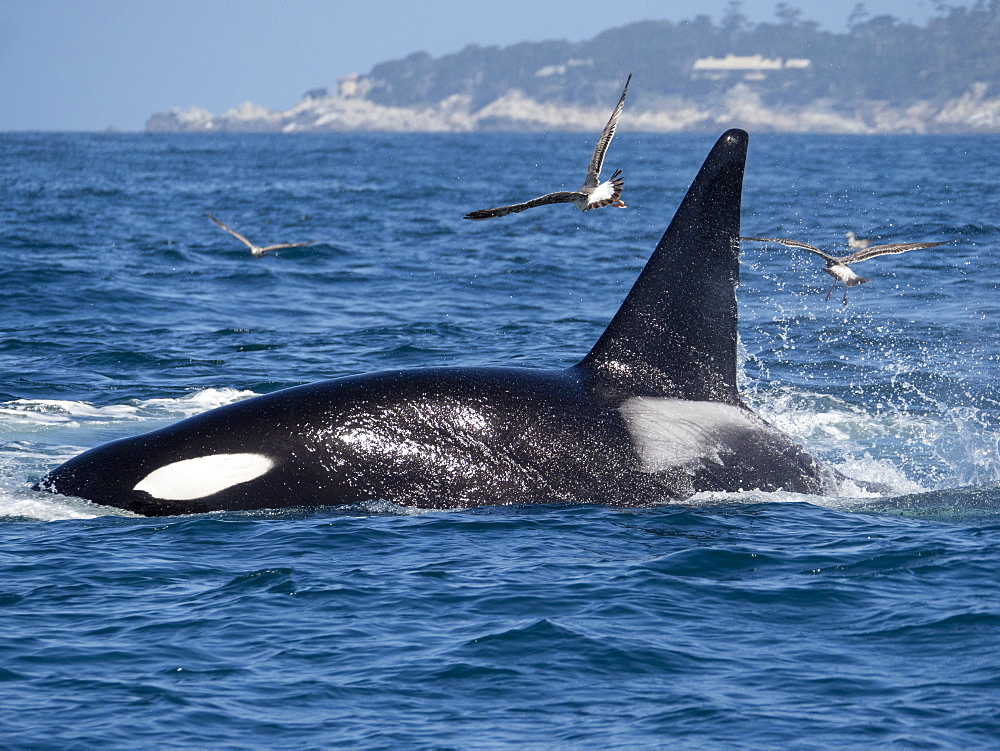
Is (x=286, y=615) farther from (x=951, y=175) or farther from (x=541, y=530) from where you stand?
(x=951, y=175)

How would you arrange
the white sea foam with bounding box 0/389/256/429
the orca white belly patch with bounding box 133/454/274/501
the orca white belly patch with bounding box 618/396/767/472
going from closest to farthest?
the orca white belly patch with bounding box 133/454/274/501 < the orca white belly patch with bounding box 618/396/767/472 < the white sea foam with bounding box 0/389/256/429

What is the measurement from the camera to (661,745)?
6.47 meters

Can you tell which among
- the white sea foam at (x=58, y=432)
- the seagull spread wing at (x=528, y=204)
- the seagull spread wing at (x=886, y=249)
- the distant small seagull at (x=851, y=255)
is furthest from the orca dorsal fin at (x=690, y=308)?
the white sea foam at (x=58, y=432)

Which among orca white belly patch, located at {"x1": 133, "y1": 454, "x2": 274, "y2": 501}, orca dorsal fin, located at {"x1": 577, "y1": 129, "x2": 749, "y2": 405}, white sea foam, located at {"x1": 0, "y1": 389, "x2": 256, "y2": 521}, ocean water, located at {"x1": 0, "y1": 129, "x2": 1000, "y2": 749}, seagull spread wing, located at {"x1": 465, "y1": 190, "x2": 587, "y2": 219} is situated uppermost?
seagull spread wing, located at {"x1": 465, "y1": 190, "x2": 587, "y2": 219}

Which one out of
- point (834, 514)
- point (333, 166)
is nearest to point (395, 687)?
point (834, 514)

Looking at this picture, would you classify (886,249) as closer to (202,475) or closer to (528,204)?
(528,204)

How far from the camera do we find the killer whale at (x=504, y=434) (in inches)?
381

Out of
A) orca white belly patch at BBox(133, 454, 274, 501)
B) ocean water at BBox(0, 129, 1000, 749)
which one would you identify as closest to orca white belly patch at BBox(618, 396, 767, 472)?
ocean water at BBox(0, 129, 1000, 749)

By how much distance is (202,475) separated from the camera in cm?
968

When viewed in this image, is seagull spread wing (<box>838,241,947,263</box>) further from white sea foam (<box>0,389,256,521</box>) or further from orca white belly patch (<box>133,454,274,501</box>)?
white sea foam (<box>0,389,256,521</box>)

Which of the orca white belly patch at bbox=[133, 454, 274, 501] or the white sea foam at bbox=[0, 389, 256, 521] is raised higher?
the orca white belly patch at bbox=[133, 454, 274, 501]

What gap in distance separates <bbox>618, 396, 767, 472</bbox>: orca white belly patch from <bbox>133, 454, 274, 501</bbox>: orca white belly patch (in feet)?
9.08

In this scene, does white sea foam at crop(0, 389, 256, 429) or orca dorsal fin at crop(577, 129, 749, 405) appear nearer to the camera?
orca dorsal fin at crop(577, 129, 749, 405)

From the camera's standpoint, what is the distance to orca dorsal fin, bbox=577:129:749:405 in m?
9.65
